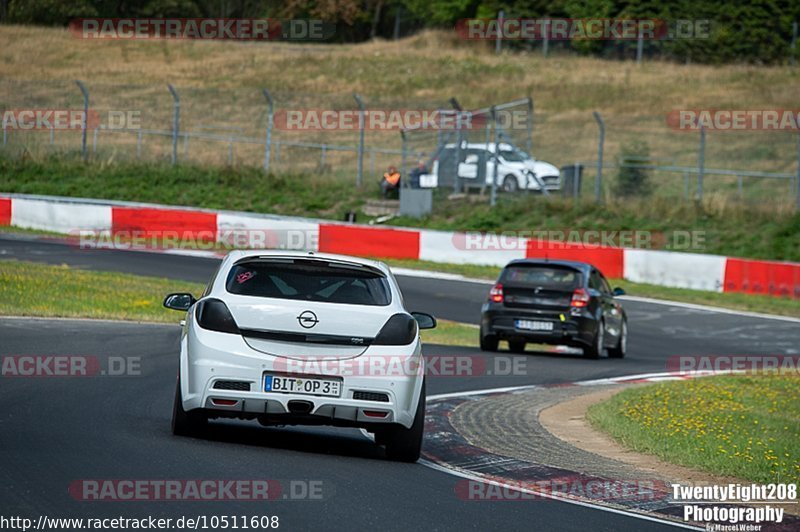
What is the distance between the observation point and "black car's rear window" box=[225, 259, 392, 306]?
32.0 ft

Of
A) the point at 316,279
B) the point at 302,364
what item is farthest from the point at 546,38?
the point at 302,364

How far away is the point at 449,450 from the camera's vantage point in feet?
35.0

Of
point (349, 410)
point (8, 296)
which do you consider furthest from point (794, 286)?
point (349, 410)

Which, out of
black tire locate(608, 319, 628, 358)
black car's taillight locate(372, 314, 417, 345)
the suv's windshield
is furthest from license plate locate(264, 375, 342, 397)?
the suv's windshield

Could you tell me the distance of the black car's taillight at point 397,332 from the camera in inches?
368

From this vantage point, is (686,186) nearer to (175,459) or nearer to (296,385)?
(296,385)

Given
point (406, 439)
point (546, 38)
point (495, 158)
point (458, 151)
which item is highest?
point (546, 38)

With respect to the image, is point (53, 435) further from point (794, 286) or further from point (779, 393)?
point (794, 286)

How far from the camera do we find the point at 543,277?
20.7 m

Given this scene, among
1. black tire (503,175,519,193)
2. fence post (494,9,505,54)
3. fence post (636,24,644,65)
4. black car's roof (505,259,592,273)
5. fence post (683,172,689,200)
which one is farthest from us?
fence post (494,9,505,54)

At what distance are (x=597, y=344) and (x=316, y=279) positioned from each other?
1125 centimetres

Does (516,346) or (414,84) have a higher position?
(414,84)

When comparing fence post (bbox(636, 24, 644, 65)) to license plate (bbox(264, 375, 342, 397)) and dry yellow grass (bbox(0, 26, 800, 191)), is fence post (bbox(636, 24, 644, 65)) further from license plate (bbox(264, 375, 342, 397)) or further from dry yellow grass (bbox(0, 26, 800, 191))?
license plate (bbox(264, 375, 342, 397))

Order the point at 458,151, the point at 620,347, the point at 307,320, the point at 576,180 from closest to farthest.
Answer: the point at 307,320 < the point at 620,347 < the point at 458,151 < the point at 576,180
